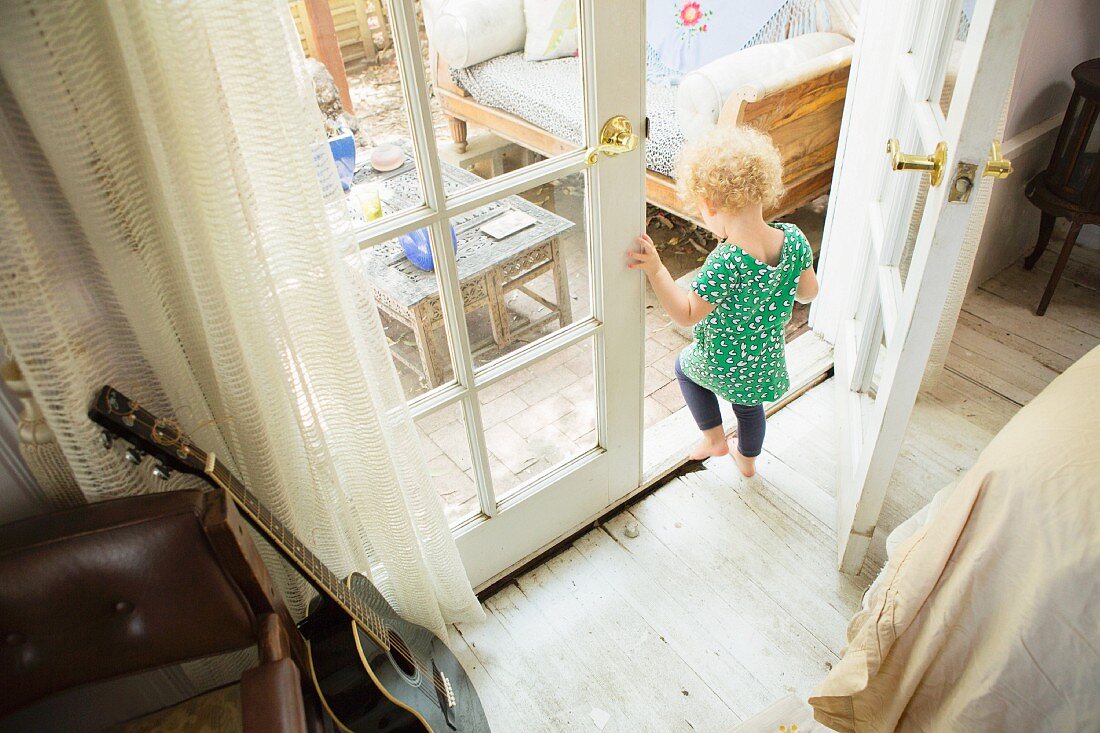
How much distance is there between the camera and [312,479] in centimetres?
107

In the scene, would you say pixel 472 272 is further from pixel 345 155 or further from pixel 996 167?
pixel 996 167

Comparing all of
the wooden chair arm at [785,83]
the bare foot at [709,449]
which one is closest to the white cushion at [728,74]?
the wooden chair arm at [785,83]

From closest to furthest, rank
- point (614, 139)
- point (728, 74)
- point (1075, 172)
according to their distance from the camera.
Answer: point (614, 139)
point (1075, 172)
point (728, 74)

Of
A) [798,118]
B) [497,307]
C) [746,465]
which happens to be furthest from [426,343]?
[798,118]

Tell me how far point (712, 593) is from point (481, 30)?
126 cm

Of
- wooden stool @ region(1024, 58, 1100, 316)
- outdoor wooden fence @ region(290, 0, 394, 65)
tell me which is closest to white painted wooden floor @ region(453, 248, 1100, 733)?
wooden stool @ region(1024, 58, 1100, 316)

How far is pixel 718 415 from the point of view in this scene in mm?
1811

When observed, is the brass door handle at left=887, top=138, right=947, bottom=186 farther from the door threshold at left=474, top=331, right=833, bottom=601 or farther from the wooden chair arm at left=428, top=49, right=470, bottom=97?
the door threshold at left=474, top=331, right=833, bottom=601

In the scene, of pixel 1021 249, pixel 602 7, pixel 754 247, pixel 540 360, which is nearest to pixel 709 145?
pixel 754 247

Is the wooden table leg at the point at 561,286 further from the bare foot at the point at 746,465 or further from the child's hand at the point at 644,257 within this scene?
the bare foot at the point at 746,465

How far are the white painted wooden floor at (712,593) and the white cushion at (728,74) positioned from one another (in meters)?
1.02

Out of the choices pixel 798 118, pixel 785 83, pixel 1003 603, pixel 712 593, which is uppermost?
pixel 785 83

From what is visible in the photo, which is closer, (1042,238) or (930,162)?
(930,162)

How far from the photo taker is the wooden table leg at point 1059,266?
214 cm
